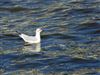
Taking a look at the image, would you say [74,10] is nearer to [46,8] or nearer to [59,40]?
[46,8]

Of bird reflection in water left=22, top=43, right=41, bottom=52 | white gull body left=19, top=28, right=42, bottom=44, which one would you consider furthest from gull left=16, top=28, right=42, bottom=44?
bird reflection in water left=22, top=43, right=41, bottom=52

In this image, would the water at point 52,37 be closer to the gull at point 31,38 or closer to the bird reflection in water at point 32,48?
the bird reflection in water at point 32,48

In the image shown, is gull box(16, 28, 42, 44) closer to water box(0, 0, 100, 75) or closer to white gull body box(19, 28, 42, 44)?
white gull body box(19, 28, 42, 44)

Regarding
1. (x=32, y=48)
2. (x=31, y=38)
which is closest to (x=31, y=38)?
(x=31, y=38)

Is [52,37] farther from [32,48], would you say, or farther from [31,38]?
[32,48]

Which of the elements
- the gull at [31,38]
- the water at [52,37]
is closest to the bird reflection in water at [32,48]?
the water at [52,37]

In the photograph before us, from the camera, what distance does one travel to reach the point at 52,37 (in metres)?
23.5

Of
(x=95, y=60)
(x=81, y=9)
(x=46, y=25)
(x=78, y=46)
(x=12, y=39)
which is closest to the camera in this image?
(x=95, y=60)

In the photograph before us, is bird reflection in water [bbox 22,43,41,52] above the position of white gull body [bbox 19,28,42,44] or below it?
below

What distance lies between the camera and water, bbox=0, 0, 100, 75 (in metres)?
19.5

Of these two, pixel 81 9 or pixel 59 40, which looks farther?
pixel 81 9

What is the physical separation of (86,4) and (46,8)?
2.09m

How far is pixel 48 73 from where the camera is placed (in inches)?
738

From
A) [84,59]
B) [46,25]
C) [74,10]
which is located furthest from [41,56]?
[74,10]
